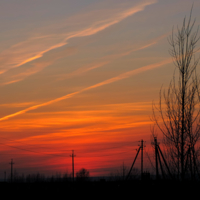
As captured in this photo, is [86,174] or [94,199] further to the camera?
[86,174]

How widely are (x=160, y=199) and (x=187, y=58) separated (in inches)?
445

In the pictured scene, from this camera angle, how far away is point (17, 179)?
291 ft

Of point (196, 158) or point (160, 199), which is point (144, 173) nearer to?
point (160, 199)

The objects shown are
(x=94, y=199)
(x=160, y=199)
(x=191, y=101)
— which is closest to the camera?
(x=191, y=101)

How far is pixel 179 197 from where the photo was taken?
11781 millimetres

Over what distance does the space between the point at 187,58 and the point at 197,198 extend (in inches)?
303

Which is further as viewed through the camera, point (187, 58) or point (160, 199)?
point (160, 199)

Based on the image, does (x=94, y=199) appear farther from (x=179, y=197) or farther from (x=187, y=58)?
(x=187, y=58)

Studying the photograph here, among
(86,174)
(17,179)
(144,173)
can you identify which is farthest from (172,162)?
(86,174)

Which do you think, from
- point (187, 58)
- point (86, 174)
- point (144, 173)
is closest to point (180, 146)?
point (187, 58)

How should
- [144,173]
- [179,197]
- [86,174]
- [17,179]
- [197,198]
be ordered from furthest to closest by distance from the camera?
[86,174], [17,179], [144,173], [197,198], [179,197]

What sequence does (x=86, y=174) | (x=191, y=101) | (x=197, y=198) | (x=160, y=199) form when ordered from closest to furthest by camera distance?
(x=191, y=101)
(x=197, y=198)
(x=160, y=199)
(x=86, y=174)

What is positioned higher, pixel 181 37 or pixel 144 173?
pixel 181 37

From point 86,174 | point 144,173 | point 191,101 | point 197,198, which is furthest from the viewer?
point 86,174
